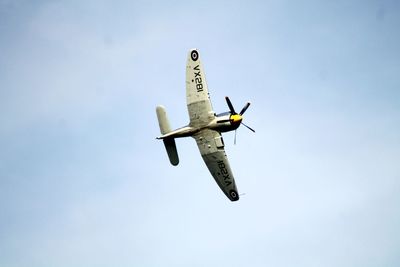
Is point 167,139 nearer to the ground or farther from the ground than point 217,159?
farther from the ground

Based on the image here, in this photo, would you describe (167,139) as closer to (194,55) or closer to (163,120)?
(163,120)

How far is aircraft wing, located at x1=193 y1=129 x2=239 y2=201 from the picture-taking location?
43.6 metres

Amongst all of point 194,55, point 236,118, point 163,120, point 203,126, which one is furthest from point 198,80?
A: point 236,118

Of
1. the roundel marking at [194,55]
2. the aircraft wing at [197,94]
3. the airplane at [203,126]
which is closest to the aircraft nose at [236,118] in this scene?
the airplane at [203,126]

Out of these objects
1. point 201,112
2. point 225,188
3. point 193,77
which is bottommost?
point 225,188

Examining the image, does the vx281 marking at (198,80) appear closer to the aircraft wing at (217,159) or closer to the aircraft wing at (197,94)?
the aircraft wing at (197,94)

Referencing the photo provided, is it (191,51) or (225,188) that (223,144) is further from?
(191,51)

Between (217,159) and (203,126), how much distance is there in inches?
116

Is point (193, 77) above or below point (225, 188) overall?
above

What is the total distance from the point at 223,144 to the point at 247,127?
234 centimetres

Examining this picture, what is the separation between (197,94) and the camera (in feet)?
144

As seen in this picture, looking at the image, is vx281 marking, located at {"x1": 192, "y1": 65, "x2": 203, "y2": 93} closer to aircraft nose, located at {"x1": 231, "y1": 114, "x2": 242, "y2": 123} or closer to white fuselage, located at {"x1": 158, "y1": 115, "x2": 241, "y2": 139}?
white fuselage, located at {"x1": 158, "y1": 115, "x2": 241, "y2": 139}

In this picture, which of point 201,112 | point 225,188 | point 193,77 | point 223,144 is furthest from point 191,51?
point 225,188

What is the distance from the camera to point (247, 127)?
43625 mm
